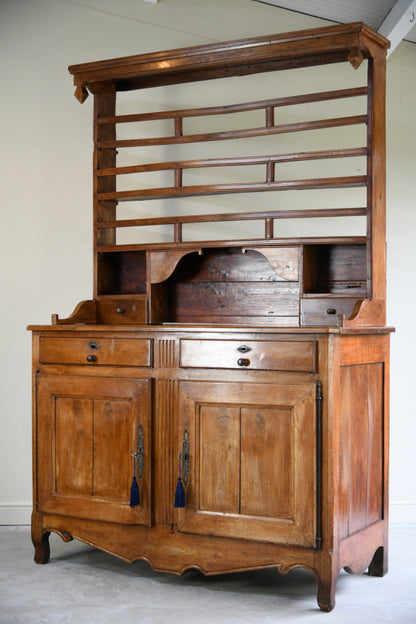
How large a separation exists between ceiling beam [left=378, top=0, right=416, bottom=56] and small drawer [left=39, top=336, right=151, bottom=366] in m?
1.87

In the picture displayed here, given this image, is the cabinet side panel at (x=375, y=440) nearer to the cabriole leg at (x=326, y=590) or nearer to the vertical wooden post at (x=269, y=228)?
the cabriole leg at (x=326, y=590)

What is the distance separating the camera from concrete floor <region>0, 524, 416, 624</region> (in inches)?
102

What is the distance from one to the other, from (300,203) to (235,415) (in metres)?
1.46

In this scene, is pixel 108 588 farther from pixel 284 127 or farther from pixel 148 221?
pixel 284 127

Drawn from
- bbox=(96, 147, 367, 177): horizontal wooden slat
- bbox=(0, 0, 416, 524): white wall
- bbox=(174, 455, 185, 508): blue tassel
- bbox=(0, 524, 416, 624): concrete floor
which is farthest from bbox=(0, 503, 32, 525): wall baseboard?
bbox=(96, 147, 367, 177): horizontal wooden slat

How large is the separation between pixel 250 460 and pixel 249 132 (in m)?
1.44

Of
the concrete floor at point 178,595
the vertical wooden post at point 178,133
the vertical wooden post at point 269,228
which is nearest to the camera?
the concrete floor at point 178,595

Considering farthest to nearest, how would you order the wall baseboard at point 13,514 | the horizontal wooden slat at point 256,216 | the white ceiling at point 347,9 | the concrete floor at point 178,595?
the wall baseboard at point 13,514 → the white ceiling at point 347,9 → the horizontal wooden slat at point 256,216 → the concrete floor at point 178,595

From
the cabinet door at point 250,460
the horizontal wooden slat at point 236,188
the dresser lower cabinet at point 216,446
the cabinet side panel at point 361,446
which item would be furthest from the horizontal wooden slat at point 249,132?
the cabinet door at point 250,460

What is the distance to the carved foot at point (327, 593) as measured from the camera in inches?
103

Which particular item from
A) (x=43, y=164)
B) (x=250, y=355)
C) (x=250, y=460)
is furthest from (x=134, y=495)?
(x=43, y=164)

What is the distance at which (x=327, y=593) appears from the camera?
263 centimetres

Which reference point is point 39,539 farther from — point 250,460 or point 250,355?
point 250,355

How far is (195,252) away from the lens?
11.3 ft
